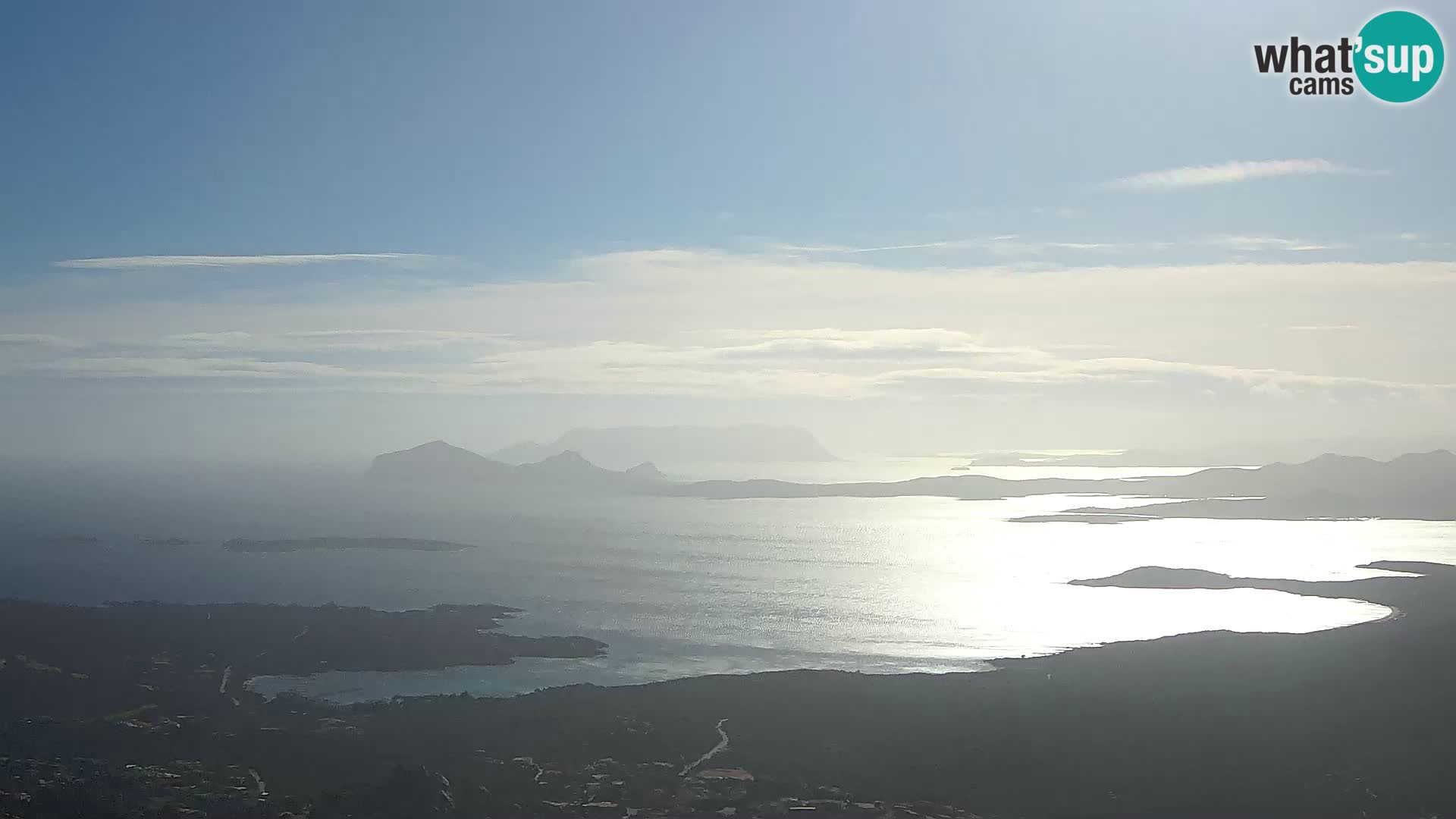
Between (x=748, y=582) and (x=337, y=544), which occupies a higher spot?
(x=337, y=544)

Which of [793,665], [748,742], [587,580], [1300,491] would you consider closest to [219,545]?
[587,580]

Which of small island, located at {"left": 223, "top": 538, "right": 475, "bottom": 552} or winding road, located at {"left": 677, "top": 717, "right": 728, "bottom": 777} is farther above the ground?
small island, located at {"left": 223, "top": 538, "right": 475, "bottom": 552}

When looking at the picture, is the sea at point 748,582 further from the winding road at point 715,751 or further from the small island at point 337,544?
the winding road at point 715,751

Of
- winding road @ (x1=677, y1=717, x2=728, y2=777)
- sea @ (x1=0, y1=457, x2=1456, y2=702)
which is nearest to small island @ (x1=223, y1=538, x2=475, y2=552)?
sea @ (x1=0, y1=457, x2=1456, y2=702)

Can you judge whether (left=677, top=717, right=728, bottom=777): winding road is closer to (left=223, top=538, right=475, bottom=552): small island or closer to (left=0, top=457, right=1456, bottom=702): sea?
(left=0, top=457, right=1456, bottom=702): sea

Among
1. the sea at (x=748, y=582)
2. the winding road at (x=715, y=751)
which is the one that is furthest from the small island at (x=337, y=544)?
the winding road at (x=715, y=751)

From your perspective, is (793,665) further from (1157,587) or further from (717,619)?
(1157,587)

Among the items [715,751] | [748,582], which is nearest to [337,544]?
[748,582]

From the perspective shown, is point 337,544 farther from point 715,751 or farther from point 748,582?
point 715,751
